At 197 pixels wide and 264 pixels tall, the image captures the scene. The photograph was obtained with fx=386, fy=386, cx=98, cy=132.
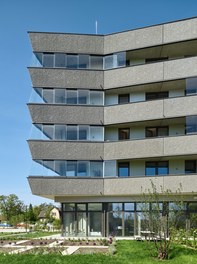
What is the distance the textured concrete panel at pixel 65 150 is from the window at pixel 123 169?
2.14 m

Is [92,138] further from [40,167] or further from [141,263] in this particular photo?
[141,263]

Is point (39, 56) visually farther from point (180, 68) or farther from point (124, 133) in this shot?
point (180, 68)

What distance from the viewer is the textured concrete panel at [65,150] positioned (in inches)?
→ 1298

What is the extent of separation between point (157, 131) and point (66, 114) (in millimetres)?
8254

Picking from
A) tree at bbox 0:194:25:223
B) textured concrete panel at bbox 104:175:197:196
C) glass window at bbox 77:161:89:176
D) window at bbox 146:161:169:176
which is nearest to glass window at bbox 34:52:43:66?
glass window at bbox 77:161:89:176

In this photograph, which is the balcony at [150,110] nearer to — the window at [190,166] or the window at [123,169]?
the window at [123,169]

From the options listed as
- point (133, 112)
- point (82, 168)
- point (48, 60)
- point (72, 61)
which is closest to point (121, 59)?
point (72, 61)

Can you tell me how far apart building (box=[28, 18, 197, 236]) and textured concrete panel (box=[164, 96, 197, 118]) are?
0.08 metres

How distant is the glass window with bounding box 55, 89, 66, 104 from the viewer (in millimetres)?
34219

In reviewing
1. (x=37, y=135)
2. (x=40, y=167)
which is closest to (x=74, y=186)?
(x=40, y=167)

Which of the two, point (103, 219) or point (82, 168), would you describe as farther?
point (103, 219)

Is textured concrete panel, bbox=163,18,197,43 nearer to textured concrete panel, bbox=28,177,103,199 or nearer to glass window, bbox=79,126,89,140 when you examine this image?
glass window, bbox=79,126,89,140

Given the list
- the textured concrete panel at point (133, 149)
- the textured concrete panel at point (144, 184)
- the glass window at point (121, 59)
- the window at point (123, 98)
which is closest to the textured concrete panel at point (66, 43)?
the glass window at point (121, 59)

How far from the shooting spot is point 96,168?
3319 centimetres
